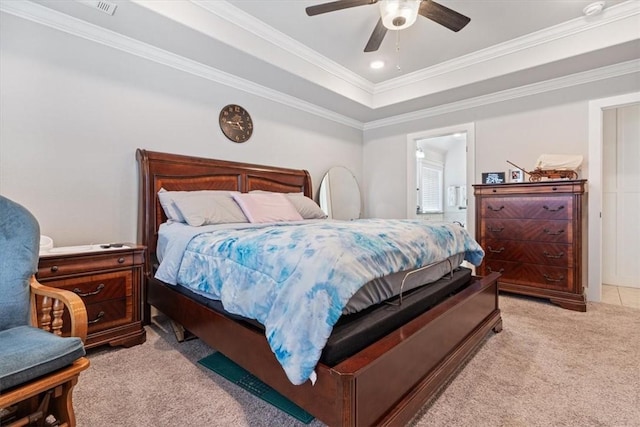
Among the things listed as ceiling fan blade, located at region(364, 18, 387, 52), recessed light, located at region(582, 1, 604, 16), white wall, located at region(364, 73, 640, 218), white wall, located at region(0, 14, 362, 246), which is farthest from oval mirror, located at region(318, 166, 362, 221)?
recessed light, located at region(582, 1, 604, 16)

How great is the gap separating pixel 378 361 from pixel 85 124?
288 centimetres

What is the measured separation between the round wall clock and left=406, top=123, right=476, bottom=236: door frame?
8.36 ft

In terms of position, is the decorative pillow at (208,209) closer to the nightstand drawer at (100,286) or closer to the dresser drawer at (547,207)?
the nightstand drawer at (100,286)

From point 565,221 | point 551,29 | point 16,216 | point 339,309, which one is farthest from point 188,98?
point 565,221

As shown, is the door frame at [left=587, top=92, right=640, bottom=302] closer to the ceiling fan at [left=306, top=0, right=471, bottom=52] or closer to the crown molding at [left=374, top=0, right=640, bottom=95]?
the crown molding at [left=374, top=0, right=640, bottom=95]

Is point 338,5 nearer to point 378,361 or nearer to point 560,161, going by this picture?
point 378,361

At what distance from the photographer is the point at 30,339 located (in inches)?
46.4

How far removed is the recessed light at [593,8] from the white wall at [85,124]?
3.57m

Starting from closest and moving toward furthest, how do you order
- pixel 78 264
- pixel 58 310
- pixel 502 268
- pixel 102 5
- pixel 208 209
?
1. pixel 58 310
2. pixel 78 264
3. pixel 102 5
4. pixel 208 209
5. pixel 502 268

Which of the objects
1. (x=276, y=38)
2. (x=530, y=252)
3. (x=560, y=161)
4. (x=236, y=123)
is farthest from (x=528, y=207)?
(x=236, y=123)

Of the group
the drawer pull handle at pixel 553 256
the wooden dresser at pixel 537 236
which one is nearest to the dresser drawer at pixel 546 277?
the wooden dresser at pixel 537 236

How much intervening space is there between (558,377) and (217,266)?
2.13m

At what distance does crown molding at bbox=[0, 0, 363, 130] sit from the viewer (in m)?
2.29

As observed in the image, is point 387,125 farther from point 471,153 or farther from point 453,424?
point 453,424
